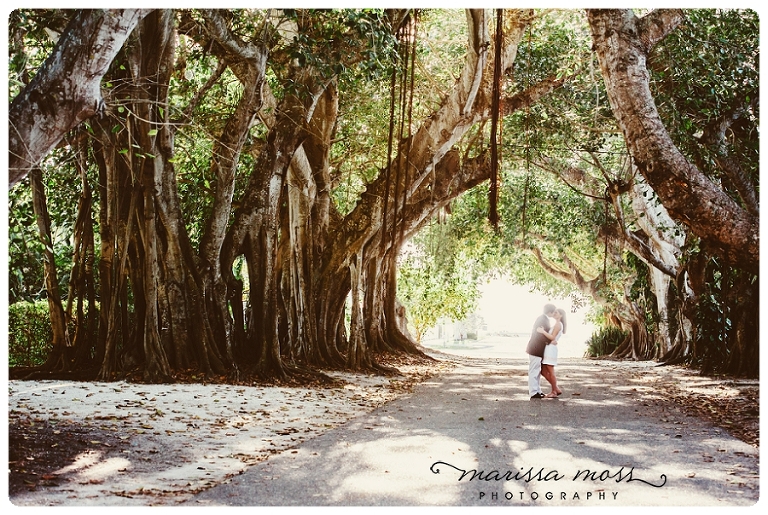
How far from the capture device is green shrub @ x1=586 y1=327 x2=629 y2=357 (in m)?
24.7

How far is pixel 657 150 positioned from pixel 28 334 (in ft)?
30.9

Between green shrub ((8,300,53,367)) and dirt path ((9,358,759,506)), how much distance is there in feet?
10.7

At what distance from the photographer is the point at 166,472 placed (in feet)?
15.4

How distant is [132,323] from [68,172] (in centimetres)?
269

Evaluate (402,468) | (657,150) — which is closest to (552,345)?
(657,150)

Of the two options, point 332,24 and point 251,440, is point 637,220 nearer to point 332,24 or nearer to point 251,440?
point 332,24

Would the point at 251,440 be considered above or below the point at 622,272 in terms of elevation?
below

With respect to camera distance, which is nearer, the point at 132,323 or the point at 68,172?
the point at 132,323

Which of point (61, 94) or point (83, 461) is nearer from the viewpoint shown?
point (61, 94)

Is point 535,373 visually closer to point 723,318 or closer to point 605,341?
point 723,318

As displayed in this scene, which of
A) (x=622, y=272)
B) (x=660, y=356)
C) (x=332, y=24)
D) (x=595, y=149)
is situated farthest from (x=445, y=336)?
(x=332, y=24)

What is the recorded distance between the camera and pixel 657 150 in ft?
21.8

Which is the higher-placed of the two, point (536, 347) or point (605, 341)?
point (536, 347)

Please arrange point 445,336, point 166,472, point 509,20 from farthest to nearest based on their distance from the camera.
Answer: point 445,336, point 509,20, point 166,472
